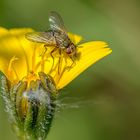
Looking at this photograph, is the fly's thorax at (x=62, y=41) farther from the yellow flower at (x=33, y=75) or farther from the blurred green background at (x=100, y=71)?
the blurred green background at (x=100, y=71)

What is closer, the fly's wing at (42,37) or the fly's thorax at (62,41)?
the fly's wing at (42,37)

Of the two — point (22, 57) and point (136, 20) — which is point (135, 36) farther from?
point (22, 57)

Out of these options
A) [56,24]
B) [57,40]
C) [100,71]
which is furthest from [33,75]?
[100,71]

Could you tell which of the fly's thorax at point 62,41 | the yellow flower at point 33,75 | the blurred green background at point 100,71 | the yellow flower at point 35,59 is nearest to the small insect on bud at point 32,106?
the yellow flower at point 33,75

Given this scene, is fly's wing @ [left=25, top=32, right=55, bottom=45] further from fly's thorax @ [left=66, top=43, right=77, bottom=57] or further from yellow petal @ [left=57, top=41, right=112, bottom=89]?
yellow petal @ [left=57, top=41, right=112, bottom=89]

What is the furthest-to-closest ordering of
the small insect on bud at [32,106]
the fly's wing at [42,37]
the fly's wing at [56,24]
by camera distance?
the fly's wing at [56,24] → the fly's wing at [42,37] → the small insect on bud at [32,106]

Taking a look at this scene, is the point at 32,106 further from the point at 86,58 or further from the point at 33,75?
the point at 86,58

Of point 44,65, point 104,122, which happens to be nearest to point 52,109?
point 44,65
